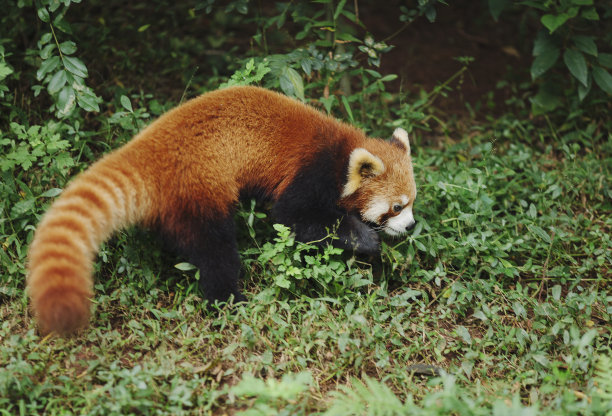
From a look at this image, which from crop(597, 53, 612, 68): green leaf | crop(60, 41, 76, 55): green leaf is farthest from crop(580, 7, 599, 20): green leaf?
crop(60, 41, 76, 55): green leaf

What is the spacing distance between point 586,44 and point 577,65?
0.63 ft

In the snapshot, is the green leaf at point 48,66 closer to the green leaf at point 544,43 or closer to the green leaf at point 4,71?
the green leaf at point 4,71

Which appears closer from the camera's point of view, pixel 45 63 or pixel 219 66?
pixel 45 63

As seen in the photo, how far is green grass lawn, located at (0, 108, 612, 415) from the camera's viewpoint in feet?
8.24

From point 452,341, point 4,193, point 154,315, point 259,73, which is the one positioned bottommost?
point 452,341

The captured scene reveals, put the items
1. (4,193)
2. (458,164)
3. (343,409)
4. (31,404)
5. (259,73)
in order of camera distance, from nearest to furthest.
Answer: (343,409) → (31,404) → (4,193) → (259,73) → (458,164)

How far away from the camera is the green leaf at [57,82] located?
3512 millimetres

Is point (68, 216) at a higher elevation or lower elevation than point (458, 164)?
higher

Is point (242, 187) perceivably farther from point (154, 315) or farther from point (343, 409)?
point (343, 409)

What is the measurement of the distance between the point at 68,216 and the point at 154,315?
33.1 inches

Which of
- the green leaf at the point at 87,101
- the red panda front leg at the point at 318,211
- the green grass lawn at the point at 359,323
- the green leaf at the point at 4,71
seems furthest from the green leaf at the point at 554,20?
the green leaf at the point at 4,71

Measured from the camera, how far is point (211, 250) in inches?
121

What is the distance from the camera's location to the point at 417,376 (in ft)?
9.58

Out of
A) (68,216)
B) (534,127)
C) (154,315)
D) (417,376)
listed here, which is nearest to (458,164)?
(534,127)
